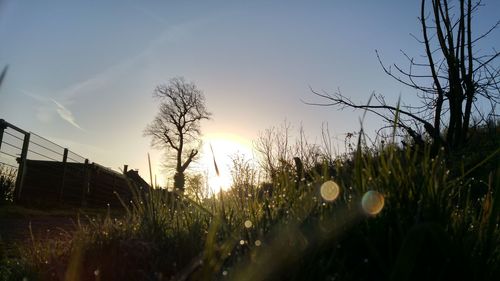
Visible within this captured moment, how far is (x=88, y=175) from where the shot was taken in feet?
59.4

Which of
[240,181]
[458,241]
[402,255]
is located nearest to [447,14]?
[240,181]

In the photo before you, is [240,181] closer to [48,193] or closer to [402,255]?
[402,255]

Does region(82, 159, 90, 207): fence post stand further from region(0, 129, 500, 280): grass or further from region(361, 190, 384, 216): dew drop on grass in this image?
region(361, 190, 384, 216): dew drop on grass

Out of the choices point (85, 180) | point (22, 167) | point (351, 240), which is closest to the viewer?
point (351, 240)

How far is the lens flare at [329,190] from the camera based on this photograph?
196 cm

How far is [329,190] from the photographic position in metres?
2.05

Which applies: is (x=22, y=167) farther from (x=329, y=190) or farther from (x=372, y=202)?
(x=372, y=202)

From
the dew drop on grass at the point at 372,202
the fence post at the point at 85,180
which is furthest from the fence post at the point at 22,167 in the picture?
the dew drop on grass at the point at 372,202

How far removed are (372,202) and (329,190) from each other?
351 mm

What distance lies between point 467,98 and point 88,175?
15.8 metres

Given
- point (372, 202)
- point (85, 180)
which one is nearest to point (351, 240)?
point (372, 202)

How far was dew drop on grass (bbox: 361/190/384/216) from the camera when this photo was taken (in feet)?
5.50

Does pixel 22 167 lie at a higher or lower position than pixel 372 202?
higher

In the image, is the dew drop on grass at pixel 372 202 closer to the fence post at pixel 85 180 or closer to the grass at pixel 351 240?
the grass at pixel 351 240
